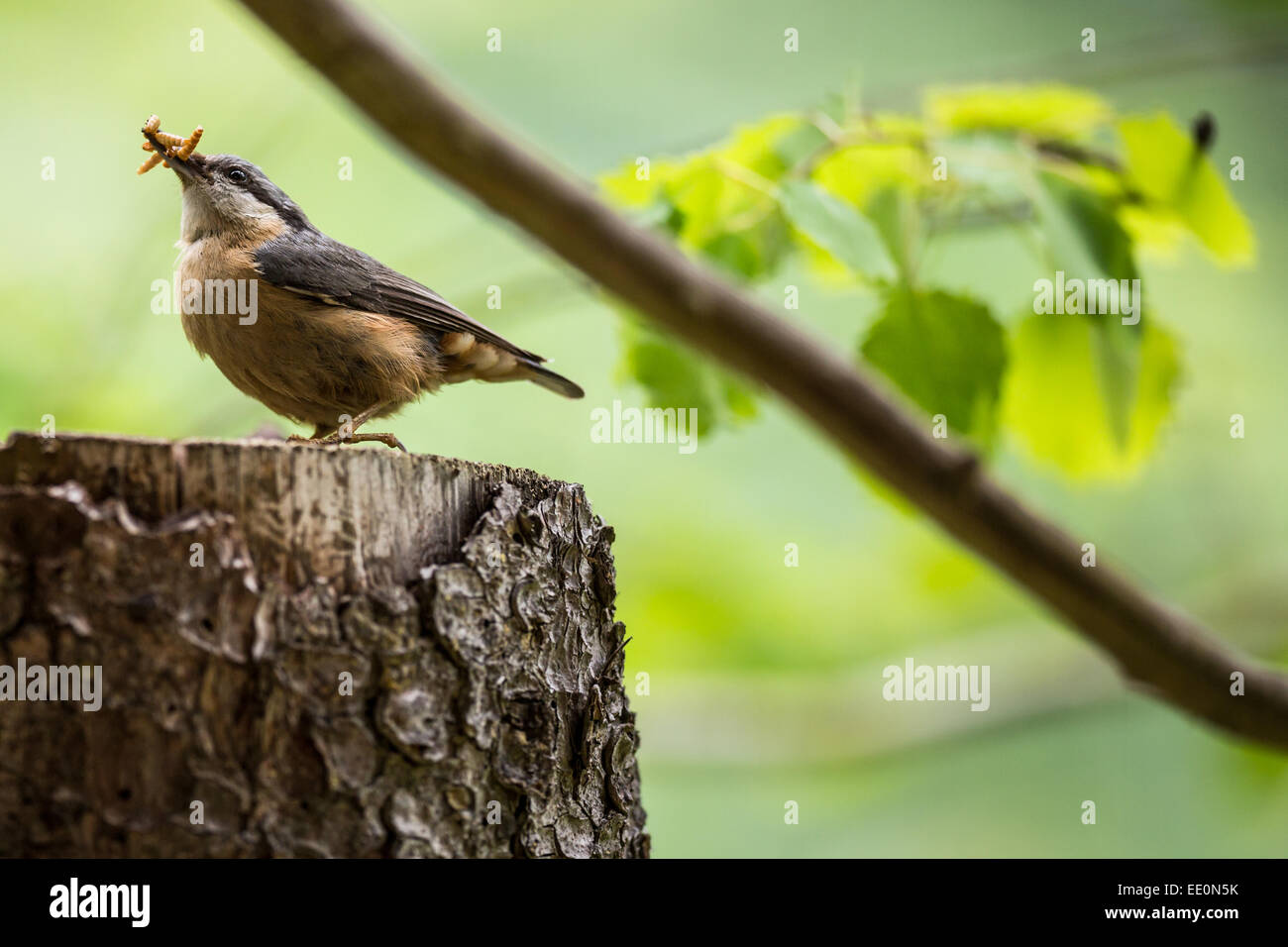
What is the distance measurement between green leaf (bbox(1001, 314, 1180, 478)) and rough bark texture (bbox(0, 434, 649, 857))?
1387 millimetres

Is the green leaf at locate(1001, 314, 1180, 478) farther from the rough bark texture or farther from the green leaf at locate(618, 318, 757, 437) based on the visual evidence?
the rough bark texture

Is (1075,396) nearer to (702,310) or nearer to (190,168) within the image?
(702,310)

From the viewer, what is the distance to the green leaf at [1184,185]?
2438mm

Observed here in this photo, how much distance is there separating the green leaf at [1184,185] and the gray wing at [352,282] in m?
1.71

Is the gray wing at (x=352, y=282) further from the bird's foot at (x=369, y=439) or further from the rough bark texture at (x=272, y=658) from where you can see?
the rough bark texture at (x=272, y=658)

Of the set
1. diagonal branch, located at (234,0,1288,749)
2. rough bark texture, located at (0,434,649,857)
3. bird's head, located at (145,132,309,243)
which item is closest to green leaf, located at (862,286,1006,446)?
diagonal branch, located at (234,0,1288,749)

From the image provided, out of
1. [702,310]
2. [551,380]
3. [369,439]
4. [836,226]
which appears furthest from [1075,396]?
[369,439]

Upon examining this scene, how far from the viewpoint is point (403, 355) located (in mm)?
2855

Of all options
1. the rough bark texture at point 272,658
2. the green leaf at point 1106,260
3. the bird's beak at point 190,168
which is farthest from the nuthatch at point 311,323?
the green leaf at point 1106,260

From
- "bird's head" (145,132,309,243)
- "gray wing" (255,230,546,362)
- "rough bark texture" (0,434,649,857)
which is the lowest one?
"rough bark texture" (0,434,649,857)

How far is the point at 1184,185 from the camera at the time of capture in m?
2.47

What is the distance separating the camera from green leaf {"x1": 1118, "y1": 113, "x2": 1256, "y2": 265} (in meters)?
2.44

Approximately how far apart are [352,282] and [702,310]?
1.55 m
